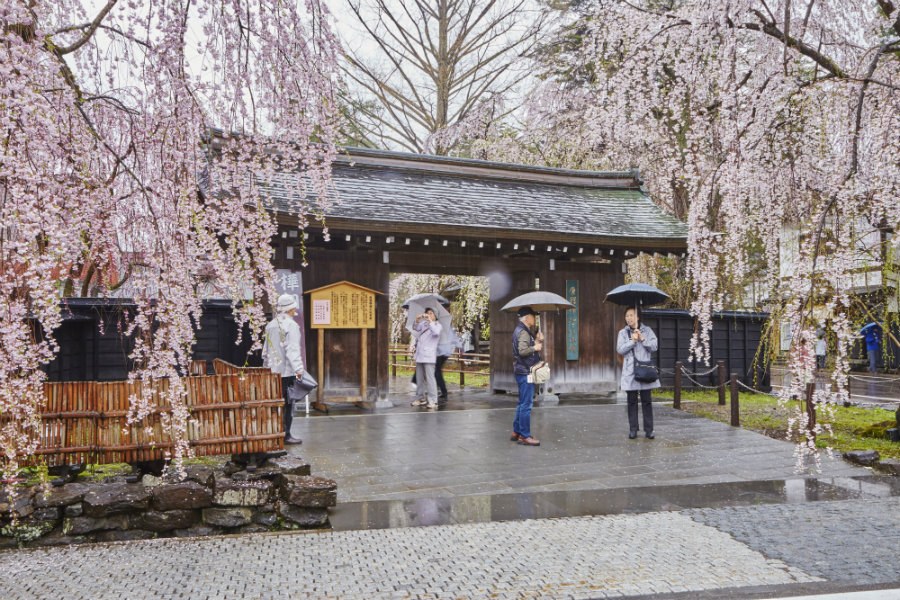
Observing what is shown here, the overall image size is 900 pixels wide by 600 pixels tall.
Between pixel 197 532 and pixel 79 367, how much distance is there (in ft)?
19.5

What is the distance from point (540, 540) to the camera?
4.57 meters

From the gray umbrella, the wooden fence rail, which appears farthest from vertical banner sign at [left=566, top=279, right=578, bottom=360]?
the wooden fence rail

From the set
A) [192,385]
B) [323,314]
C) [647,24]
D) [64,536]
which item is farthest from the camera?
[323,314]

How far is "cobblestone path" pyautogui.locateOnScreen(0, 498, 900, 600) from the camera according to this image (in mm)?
3686

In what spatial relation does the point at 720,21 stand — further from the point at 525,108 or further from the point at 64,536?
the point at 525,108

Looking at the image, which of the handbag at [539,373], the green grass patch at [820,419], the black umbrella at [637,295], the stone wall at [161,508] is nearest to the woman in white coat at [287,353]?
the stone wall at [161,508]

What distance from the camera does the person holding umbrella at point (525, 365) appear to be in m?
8.03

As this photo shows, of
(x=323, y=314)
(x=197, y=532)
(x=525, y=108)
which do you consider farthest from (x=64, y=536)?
(x=525, y=108)

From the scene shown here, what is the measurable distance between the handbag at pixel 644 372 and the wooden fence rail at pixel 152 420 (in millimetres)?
4892

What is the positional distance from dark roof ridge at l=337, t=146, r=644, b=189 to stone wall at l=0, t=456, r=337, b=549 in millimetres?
8712

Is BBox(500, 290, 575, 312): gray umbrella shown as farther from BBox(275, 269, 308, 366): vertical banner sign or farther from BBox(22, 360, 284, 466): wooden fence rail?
BBox(22, 360, 284, 466): wooden fence rail

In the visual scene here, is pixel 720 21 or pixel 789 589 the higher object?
pixel 720 21

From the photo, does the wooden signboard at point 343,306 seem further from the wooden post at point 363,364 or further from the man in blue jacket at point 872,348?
the man in blue jacket at point 872,348

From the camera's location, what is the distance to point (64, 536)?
4523 millimetres
